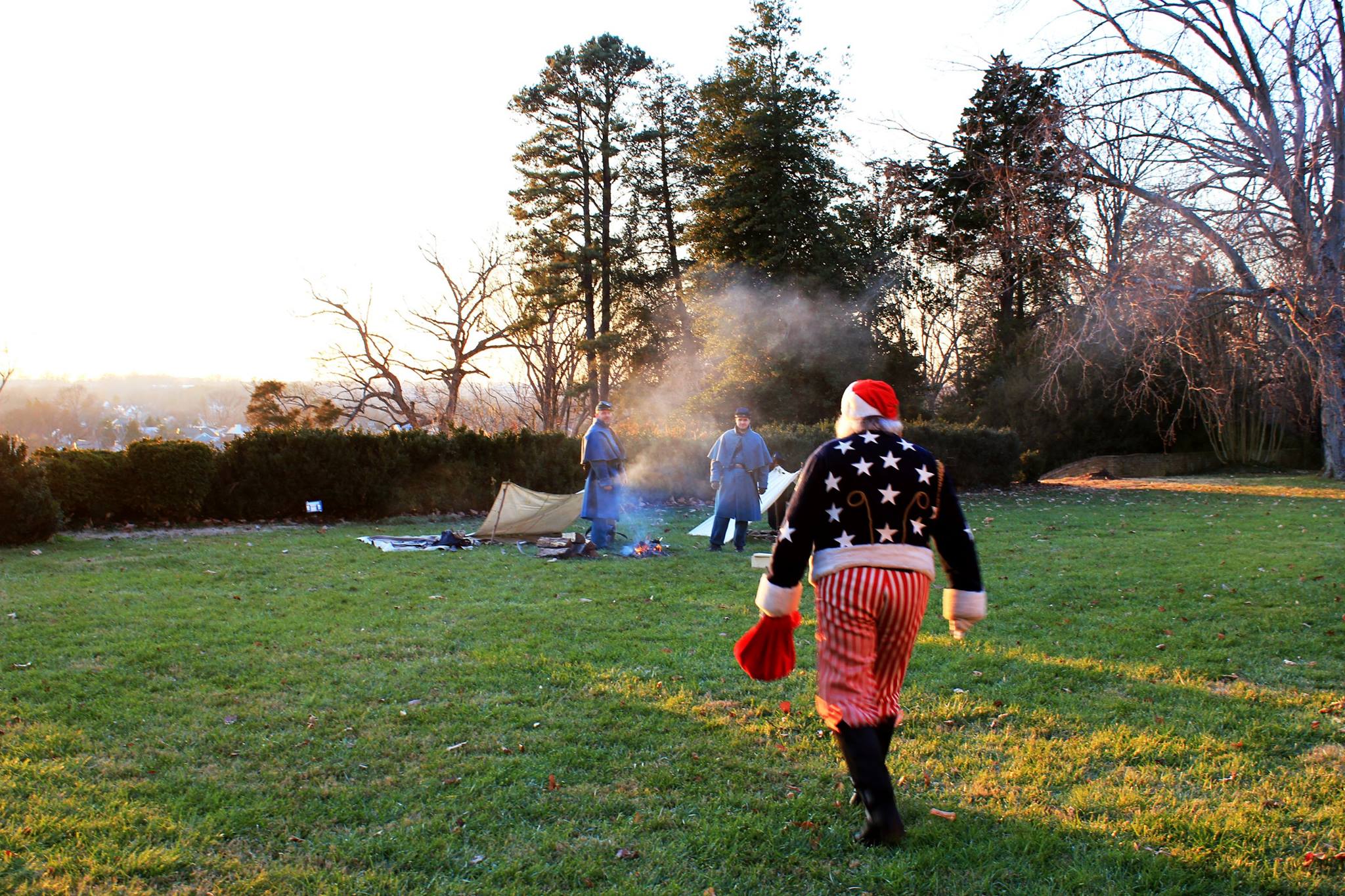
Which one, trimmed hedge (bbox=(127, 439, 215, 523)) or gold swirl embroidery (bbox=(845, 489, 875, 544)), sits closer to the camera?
gold swirl embroidery (bbox=(845, 489, 875, 544))

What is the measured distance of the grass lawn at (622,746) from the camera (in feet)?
9.21

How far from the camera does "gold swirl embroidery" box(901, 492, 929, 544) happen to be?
2969 millimetres

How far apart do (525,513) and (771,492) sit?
3.19 metres

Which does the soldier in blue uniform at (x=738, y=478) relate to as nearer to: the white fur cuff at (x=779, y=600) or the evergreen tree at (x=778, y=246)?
the white fur cuff at (x=779, y=600)

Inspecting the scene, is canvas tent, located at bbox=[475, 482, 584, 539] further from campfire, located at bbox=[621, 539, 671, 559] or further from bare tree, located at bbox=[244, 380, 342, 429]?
bare tree, located at bbox=[244, 380, 342, 429]

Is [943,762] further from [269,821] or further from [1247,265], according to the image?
[1247,265]

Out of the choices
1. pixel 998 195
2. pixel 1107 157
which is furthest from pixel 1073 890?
pixel 1107 157

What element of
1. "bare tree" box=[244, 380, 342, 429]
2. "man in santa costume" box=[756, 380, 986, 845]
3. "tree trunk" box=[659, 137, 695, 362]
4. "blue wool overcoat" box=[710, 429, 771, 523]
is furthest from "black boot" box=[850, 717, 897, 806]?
"tree trunk" box=[659, 137, 695, 362]

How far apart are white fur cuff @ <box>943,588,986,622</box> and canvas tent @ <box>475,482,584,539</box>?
7.75 metres

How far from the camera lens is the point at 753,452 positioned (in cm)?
1038

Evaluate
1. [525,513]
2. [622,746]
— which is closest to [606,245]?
[525,513]

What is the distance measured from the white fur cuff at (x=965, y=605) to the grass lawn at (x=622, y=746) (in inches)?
29.4

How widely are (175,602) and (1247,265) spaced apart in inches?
484

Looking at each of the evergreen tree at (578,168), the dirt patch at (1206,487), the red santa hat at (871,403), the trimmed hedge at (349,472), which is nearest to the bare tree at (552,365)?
the evergreen tree at (578,168)
